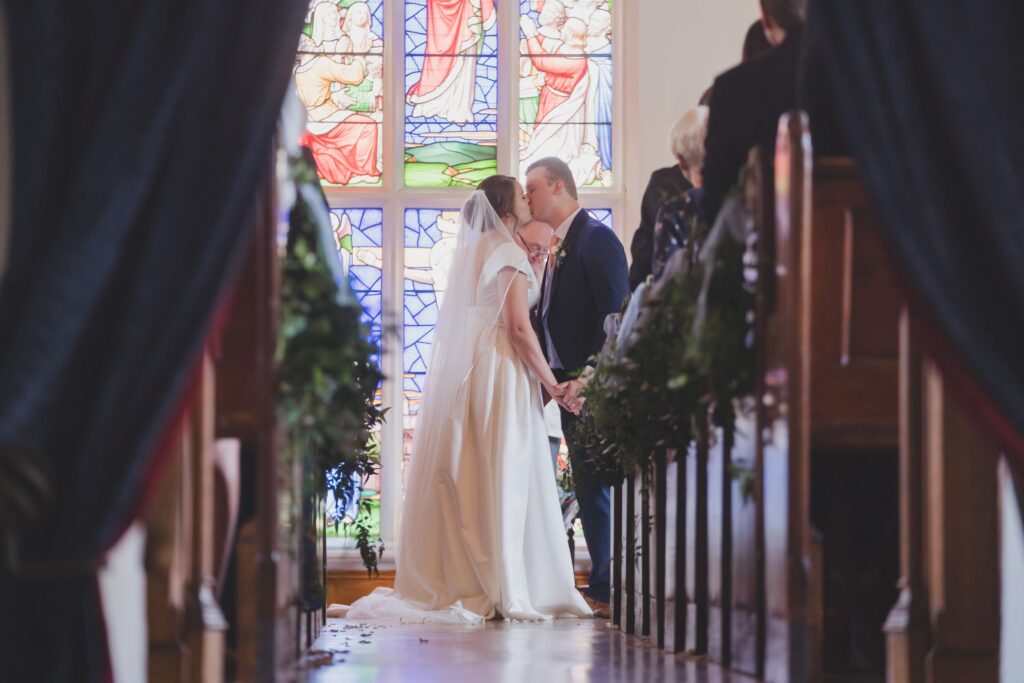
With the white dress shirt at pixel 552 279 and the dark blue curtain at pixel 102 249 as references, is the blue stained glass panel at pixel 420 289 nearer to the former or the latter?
the white dress shirt at pixel 552 279

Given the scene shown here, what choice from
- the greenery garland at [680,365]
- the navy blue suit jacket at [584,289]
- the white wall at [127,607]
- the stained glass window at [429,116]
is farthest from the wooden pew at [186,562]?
the stained glass window at [429,116]

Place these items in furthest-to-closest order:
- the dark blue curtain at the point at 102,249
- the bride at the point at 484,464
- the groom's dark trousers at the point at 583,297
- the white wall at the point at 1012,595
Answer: the groom's dark trousers at the point at 583,297 < the bride at the point at 484,464 < the white wall at the point at 1012,595 < the dark blue curtain at the point at 102,249

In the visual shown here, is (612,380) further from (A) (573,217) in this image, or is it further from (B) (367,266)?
(B) (367,266)

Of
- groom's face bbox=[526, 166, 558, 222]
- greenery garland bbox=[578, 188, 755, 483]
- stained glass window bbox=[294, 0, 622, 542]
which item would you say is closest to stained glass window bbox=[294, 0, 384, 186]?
stained glass window bbox=[294, 0, 622, 542]

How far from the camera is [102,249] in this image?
2539 mm

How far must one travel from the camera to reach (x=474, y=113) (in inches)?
316

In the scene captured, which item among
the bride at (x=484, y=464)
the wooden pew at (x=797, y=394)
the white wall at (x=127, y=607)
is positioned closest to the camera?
the white wall at (x=127, y=607)

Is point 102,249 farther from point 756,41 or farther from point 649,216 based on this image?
point 649,216

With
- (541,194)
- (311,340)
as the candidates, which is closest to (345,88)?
(541,194)

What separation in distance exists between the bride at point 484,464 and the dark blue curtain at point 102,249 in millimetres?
3210

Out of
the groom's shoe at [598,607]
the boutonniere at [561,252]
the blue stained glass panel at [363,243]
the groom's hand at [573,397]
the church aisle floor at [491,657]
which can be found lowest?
the groom's shoe at [598,607]

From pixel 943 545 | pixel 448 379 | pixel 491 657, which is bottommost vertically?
pixel 491 657

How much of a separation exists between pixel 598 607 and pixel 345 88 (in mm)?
3575

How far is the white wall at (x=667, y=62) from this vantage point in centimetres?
785
